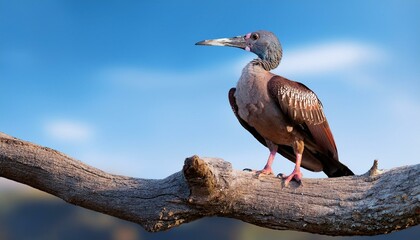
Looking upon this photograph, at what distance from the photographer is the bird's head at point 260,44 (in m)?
5.54

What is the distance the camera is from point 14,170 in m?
4.77

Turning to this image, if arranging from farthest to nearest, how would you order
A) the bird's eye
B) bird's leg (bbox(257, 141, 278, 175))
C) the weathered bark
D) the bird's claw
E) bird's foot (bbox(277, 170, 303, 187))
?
1. the bird's eye
2. bird's leg (bbox(257, 141, 278, 175))
3. the bird's claw
4. bird's foot (bbox(277, 170, 303, 187))
5. the weathered bark

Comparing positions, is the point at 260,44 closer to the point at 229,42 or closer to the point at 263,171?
Answer: the point at 229,42

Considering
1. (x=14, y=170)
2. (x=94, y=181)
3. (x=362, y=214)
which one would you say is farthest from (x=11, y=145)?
(x=362, y=214)

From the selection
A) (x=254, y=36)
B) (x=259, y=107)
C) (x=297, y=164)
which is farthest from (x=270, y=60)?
(x=297, y=164)

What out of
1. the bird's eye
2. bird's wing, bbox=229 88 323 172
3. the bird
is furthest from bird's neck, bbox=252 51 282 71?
bird's wing, bbox=229 88 323 172

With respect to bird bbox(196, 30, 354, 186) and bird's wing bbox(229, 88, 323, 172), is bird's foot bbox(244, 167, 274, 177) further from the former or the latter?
bird's wing bbox(229, 88, 323, 172)

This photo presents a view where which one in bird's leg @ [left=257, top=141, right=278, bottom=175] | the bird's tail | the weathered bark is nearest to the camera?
the weathered bark

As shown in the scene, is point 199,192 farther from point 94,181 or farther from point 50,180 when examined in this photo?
point 50,180

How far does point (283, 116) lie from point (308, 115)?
8.5 inches

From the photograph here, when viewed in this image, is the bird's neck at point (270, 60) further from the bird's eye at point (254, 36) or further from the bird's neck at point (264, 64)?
the bird's eye at point (254, 36)

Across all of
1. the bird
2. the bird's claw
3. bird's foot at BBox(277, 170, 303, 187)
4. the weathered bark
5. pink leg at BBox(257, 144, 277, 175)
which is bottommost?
Answer: the weathered bark

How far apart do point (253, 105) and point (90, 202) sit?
148 cm

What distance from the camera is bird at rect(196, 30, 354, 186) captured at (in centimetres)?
503
